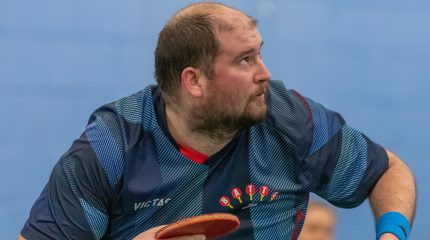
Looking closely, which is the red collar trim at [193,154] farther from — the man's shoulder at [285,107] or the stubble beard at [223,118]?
the man's shoulder at [285,107]

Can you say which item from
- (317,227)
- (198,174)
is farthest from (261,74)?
(317,227)

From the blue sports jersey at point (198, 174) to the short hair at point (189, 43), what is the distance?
0.23 ft

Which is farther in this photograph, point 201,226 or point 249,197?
point 249,197

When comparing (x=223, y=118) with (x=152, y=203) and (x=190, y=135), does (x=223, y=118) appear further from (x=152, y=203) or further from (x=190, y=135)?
(x=152, y=203)

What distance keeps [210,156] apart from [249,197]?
13 cm

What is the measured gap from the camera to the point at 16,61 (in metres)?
2.88

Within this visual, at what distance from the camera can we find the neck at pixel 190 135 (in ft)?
5.61

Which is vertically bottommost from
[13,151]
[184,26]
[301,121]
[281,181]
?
[13,151]

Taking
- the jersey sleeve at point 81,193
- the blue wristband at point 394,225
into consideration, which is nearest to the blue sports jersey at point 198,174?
the jersey sleeve at point 81,193

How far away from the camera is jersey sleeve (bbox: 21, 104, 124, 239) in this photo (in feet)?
5.25

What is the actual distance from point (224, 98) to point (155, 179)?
23 cm

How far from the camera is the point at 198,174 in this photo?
1712 millimetres

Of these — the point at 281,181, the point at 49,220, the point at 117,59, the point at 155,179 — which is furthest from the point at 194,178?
the point at 117,59

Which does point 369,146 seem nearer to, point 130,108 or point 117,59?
point 130,108
